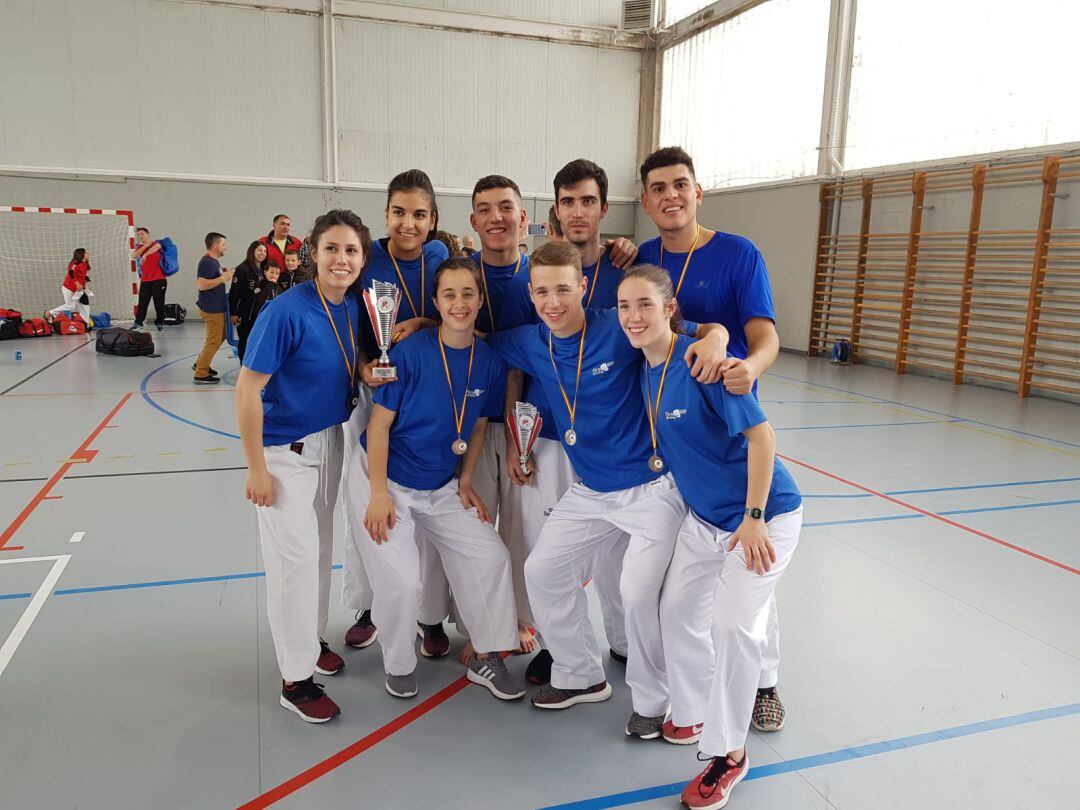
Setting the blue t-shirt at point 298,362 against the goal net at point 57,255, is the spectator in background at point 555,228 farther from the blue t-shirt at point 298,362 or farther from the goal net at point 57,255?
the goal net at point 57,255

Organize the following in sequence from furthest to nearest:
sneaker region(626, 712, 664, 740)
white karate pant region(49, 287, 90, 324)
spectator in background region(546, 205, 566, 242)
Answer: white karate pant region(49, 287, 90, 324) < spectator in background region(546, 205, 566, 242) < sneaker region(626, 712, 664, 740)

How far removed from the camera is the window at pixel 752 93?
12.8 m

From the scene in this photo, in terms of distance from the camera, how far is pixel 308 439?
2736 mm

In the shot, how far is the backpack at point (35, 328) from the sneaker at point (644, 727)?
14.1 meters

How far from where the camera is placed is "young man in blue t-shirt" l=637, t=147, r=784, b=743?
105 inches

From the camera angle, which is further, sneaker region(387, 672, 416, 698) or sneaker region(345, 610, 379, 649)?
sneaker region(345, 610, 379, 649)

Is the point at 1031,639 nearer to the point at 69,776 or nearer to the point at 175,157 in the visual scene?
the point at 69,776

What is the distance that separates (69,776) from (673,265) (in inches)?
103

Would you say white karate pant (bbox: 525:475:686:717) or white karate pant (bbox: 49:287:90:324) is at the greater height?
white karate pant (bbox: 49:287:90:324)

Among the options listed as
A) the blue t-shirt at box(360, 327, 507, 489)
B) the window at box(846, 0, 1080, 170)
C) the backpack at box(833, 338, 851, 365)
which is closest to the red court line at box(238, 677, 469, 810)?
the blue t-shirt at box(360, 327, 507, 489)

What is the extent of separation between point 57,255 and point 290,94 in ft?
18.9

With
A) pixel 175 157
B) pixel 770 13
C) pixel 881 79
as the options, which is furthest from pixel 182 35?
pixel 881 79

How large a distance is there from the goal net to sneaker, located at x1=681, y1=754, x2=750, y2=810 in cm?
1538

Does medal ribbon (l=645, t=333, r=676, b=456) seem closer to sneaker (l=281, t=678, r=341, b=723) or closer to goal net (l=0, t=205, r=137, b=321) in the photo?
sneaker (l=281, t=678, r=341, b=723)
